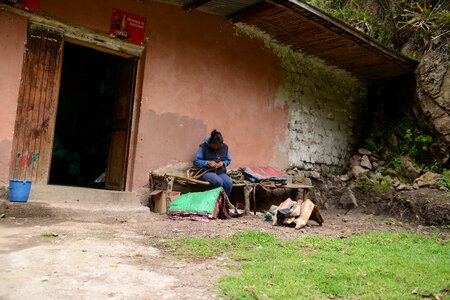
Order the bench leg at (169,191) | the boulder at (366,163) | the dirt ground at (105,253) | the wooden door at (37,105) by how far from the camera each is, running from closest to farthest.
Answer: the dirt ground at (105,253) < the wooden door at (37,105) < the bench leg at (169,191) < the boulder at (366,163)

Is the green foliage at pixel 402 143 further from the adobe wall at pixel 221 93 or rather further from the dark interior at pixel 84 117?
the dark interior at pixel 84 117

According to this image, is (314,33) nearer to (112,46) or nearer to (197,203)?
(112,46)

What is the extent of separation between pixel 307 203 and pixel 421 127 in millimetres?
4151

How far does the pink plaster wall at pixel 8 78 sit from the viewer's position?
520 cm

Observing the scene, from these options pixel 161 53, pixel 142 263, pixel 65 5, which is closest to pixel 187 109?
pixel 161 53

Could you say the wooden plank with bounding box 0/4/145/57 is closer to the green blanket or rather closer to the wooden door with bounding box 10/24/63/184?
the wooden door with bounding box 10/24/63/184

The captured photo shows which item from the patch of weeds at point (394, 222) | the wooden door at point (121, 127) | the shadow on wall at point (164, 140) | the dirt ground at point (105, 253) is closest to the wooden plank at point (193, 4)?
the wooden door at point (121, 127)

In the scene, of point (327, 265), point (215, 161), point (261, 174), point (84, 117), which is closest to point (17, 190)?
point (215, 161)

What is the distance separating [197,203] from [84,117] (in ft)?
16.0

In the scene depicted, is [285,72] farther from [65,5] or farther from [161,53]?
[65,5]

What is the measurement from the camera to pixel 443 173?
25.6ft

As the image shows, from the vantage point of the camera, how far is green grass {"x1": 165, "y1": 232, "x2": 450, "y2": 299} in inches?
108

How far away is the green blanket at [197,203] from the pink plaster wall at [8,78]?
7.16 feet

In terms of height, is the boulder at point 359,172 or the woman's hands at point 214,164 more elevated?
the boulder at point 359,172
